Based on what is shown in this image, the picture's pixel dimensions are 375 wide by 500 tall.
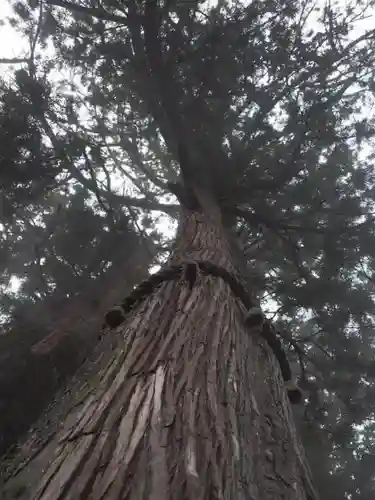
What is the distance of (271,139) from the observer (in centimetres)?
488

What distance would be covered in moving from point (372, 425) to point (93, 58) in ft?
15.2

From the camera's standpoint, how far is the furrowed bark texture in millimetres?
1004

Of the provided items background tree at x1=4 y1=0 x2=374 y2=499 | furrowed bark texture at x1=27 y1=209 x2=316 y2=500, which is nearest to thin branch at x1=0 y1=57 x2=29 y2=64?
background tree at x1=4 y1=0 x2=374 y2=499

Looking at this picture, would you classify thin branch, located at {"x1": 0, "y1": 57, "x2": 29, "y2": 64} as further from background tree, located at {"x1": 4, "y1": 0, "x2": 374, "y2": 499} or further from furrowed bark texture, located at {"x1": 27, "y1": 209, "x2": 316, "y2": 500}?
furrowed bark texture, located at {"x1": 27, "y1": 209, "x2": 316, "y2": 500}

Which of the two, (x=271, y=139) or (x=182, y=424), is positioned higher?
(x=271, y=139)

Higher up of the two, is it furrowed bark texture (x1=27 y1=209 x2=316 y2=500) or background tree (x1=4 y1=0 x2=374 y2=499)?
background tree (x1=4 y1=0 x2=374 y2=499)

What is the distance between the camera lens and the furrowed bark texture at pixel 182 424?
39.5 inches

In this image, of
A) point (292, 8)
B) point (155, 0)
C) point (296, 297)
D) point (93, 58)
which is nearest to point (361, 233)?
point (296, 297)

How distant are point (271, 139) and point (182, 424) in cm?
399

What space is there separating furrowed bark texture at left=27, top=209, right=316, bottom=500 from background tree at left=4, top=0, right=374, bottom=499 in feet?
9.07

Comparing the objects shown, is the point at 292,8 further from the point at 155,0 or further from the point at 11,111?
the point at 11,111

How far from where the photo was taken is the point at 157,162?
7215 mm

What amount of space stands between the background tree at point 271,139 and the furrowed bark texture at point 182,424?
2.77 metres

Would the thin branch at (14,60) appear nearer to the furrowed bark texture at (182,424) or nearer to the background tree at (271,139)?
the background tree at (271,139)
